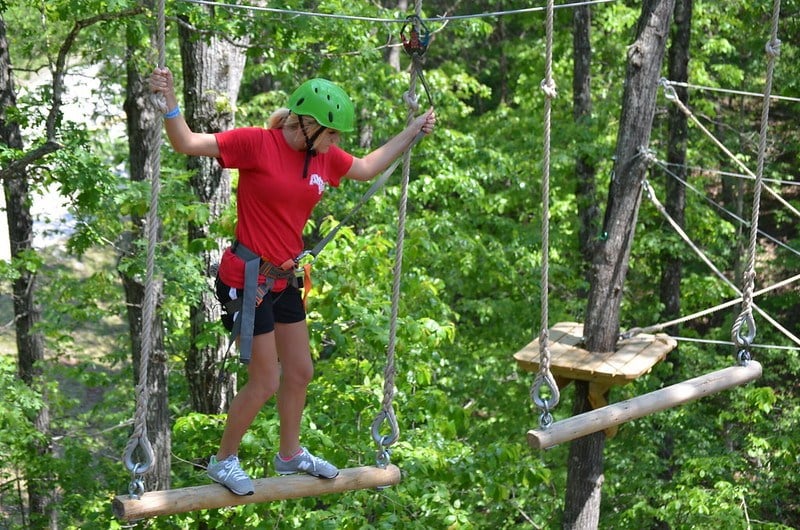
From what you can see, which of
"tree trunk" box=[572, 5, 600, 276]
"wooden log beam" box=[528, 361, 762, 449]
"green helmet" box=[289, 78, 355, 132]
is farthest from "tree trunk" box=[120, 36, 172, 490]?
"tree trunk" box=[572, 5, 600, 276]

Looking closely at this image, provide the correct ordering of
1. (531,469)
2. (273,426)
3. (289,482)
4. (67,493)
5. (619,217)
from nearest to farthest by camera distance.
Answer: (289,482) < (273,426) < (531,469) < (619,217) < (67,493)

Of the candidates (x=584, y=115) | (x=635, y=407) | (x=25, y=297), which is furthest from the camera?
(x=584, y=115)

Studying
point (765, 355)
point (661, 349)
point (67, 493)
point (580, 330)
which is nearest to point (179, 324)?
point (67, 493)

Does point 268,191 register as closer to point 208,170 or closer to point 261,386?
point 261,386

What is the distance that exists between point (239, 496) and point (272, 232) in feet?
2.73

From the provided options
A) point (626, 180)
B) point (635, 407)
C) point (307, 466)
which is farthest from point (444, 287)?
point (307, 466)

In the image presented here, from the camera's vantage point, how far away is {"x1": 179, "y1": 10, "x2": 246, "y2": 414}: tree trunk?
584 centimetres

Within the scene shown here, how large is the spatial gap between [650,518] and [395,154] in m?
6.88

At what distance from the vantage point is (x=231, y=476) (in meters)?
2.99

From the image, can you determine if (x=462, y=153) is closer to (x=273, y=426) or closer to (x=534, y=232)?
(x=534, y=232)

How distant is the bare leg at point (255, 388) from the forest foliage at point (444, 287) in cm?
197

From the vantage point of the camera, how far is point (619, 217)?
669 centimetres

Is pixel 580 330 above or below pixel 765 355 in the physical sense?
above

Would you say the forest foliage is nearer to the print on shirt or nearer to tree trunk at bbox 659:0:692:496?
tree trunk at bbox 659:0:692:496
